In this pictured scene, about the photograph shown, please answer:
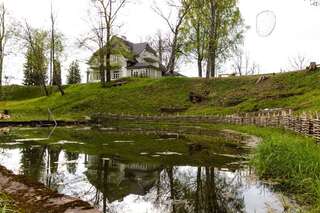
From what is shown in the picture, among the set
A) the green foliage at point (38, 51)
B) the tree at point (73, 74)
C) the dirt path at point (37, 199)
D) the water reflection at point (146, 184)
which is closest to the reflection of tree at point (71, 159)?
the water reflection at point (146, 184)

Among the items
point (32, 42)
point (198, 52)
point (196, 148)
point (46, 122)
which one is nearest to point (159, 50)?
point (198, 52)

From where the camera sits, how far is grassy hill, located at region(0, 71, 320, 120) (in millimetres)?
39656

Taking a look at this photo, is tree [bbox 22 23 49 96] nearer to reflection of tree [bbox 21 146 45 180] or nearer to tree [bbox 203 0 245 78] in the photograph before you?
tree [bbox 203 0 245 78]

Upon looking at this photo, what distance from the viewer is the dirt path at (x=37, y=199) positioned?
6.97 meters

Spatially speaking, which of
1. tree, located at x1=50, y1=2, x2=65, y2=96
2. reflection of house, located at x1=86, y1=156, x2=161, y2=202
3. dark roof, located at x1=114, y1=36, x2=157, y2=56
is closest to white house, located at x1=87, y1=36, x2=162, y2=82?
dark roof, located at x1=114, y1=36, x2=157, y2=56

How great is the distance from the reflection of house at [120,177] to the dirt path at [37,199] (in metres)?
1.05

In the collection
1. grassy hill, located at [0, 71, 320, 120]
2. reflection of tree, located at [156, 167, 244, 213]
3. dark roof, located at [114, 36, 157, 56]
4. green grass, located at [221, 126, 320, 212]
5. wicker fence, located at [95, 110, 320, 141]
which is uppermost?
dark roof, located at [114, 36, 157, 56]

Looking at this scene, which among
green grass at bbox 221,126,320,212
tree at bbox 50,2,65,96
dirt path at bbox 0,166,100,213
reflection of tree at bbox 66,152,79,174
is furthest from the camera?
tree at bbox 50,2,65,96

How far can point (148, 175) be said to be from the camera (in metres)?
10.7

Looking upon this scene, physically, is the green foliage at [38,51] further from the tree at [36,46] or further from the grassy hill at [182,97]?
the grassy hill at [182,97]

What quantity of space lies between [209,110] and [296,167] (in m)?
33.3

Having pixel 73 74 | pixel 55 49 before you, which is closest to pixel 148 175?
pixel 55 49

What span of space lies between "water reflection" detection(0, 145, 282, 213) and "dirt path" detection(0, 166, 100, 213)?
542 millimetres

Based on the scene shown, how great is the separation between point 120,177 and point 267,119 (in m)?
17.8
